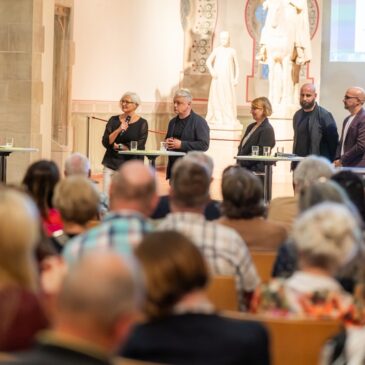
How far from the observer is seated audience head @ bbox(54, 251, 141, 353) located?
2.21 m

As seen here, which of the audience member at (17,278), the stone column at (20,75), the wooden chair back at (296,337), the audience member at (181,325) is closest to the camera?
the audience member at (17,278)

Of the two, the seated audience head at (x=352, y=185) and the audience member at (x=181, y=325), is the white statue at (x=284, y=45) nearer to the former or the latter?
the seated audience head at (x=352, y=185)

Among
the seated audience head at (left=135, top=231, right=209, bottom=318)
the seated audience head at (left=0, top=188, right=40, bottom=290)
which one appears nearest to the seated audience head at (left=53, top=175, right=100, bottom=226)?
the seated audience head at (left=0, top=188, right=40, bottom=290)

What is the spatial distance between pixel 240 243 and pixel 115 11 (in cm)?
1442

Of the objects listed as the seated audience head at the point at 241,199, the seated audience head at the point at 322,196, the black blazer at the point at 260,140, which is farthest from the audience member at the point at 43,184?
the black blazer at the point at 260,140

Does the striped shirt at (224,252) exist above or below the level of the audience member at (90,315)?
below

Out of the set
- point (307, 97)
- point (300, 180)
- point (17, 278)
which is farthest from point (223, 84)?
point (17, 278)

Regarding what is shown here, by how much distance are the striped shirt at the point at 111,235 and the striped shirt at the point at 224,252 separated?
252mm

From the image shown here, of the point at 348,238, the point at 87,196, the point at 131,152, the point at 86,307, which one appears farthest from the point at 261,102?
the point at 86,307

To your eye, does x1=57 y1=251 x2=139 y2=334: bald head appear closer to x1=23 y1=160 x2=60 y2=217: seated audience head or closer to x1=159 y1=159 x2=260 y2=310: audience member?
x1=159 y1=159 x2=260 y2=310: audience member

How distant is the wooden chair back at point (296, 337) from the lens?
3.22 meters

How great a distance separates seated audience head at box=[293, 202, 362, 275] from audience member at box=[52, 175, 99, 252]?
1.42m

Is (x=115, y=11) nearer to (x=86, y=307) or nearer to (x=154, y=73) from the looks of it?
(x=154, y=73)

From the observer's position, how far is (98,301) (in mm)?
2193
